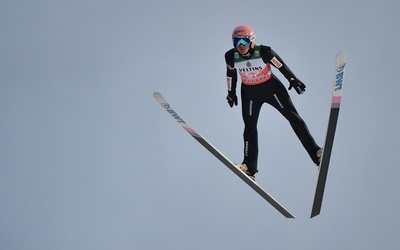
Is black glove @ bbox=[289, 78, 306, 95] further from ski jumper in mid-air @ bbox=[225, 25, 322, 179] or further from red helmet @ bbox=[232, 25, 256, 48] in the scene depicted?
red helmet @ bbox=[232, 25, 256, 48]

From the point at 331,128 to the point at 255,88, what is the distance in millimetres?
2045

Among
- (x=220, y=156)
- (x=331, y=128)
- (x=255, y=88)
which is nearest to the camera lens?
(x=331, y=128)

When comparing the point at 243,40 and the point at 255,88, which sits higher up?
the point at 243,40

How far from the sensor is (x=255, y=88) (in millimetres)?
13203

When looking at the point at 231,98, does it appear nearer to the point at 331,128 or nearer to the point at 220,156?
the point at 220,156

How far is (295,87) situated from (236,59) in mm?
1293

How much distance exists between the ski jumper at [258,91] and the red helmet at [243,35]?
0.33 m

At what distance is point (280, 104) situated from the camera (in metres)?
13.2

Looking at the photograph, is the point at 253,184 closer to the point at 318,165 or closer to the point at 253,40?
the point at 318,165

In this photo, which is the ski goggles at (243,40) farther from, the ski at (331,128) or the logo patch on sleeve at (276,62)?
the ski at (331,128)

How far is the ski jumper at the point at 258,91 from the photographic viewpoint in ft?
41.4

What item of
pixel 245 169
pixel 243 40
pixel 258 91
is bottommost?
pixel 245 169

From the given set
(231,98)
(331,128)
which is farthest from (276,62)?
(331,128)

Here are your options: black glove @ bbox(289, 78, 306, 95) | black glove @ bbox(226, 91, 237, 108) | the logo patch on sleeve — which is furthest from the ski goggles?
black glove @ bbox(226, 91, 237, 108)
